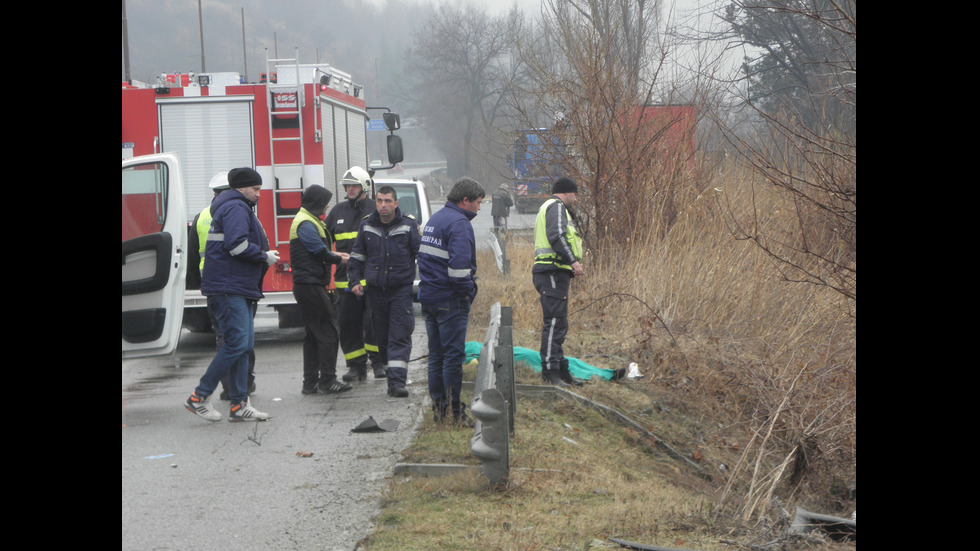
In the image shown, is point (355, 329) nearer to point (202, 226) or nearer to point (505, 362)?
point (202, 226)

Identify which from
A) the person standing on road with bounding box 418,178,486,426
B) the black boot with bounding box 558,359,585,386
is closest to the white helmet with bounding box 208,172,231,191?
the person standing on road with bounding box 418,178,486,426

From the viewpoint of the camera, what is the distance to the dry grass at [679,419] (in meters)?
4.62

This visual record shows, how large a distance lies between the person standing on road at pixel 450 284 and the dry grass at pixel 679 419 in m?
0.37

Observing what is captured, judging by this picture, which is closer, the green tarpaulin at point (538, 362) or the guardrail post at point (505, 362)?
the guardrail post at point (505, 362)

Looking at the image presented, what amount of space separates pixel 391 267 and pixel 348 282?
3.23 feet

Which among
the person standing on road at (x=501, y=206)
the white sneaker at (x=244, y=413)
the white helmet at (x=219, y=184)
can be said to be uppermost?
the person standing on road at (x=501, y=206)

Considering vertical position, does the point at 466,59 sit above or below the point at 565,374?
above

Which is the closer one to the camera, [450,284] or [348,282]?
[450,284]

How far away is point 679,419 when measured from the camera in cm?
789

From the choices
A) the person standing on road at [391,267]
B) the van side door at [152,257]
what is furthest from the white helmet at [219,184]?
the person standing on road at [391,267]

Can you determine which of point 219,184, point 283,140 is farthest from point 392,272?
point 283,140

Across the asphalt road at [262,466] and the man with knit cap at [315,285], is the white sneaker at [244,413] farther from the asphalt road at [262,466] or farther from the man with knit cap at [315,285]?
the man with knit cap at [315,285]
